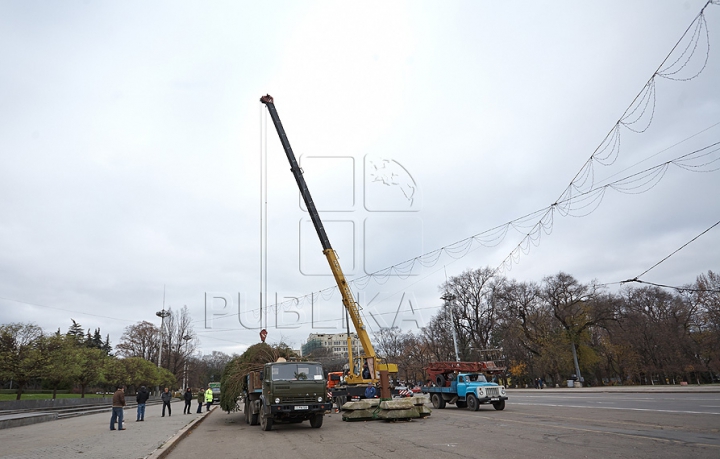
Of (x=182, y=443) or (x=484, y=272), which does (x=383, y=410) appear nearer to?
(x=182, y=443)

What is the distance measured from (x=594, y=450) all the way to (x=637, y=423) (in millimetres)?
5504

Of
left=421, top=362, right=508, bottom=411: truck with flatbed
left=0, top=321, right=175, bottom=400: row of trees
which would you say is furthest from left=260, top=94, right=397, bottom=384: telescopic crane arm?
left=0, top=321, right=175, bottom=400: row of trees

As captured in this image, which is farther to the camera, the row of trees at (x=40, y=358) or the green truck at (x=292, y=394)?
the row of trees at (x=40, y=358)

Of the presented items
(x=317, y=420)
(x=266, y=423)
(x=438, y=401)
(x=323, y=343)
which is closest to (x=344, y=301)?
(x=438, y=401)

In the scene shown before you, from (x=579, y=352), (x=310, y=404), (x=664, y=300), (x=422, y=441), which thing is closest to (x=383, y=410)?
(x=310, y=404)

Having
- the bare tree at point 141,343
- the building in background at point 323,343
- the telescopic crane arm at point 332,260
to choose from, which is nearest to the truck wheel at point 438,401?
the telescopic crane arm at point 332,260

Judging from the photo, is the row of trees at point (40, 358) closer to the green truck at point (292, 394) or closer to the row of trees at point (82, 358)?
the row of trees at point (82, 358)

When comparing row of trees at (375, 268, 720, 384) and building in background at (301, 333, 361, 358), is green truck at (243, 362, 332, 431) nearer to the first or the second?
row of trees at (375, 268, 720, 384)

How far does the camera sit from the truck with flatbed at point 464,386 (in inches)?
836

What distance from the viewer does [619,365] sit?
197 ft

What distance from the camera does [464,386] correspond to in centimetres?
2252

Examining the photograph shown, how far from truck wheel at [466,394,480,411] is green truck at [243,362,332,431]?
9039 millimetres

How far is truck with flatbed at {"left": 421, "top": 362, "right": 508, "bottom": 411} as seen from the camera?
2123 centimetres

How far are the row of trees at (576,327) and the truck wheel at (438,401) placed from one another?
27.9 meters
